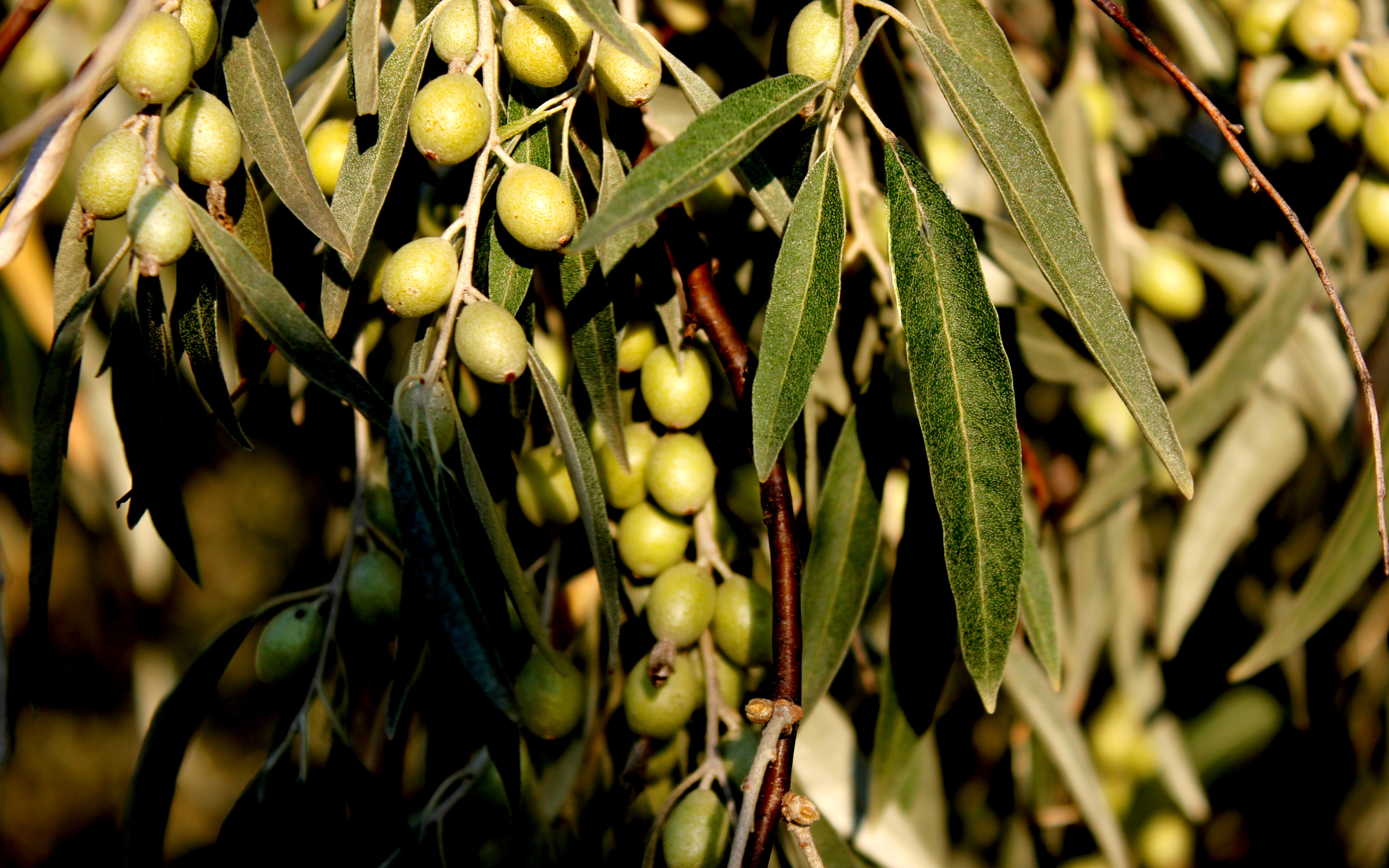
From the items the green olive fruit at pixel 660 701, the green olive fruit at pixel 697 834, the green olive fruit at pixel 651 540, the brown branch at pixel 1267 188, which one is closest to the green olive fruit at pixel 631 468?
the green olive fruit at pixel 651 540

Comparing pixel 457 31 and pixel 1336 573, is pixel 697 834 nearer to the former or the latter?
pixel 457 31

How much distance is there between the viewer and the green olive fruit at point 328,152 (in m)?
0.71

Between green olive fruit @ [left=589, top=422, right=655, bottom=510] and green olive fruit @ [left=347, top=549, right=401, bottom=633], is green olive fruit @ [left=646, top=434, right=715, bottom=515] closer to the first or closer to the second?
green olive fruit @ [left=589, top=422, right=655, bottom=510]

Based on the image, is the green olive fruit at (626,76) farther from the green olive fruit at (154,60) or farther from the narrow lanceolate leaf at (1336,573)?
the narrow lanceolate leaf at (1336,573)

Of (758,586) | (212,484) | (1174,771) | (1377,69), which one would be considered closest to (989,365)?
(758,586)

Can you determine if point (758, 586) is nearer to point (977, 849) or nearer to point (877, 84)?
point (877, 84)

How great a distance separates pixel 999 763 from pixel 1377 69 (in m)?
1.04

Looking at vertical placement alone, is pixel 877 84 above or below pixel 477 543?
above

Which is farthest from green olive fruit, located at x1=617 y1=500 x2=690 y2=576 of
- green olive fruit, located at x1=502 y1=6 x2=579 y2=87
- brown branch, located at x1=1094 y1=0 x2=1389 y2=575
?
brown branch, located at x1=1094 y1=0 x2=1389 y2=575

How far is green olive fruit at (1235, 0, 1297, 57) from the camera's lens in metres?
1.10

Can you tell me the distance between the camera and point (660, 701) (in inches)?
27.5

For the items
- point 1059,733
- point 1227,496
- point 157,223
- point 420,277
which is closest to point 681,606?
point 420,277

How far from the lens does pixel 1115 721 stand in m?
1.54

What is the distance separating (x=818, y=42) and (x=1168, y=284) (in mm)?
827
